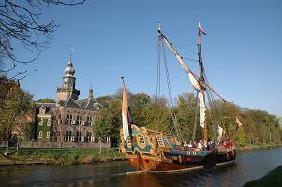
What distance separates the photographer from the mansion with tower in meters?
89.8

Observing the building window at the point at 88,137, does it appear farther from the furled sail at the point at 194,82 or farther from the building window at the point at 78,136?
the furled sail at the point at 194,82

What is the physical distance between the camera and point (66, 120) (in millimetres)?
92750

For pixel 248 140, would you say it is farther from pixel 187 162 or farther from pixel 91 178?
pixel 91 178

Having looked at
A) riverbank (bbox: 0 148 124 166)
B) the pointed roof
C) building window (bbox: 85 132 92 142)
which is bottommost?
riverbank (bbox: 0 148 124 166)

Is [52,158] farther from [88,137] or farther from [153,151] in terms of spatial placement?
[88,137]

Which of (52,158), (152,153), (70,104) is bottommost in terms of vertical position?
(52,158)

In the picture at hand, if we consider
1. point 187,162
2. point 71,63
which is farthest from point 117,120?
point 71,63

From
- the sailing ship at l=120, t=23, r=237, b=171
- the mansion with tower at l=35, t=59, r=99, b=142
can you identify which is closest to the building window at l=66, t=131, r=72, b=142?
the mansion with tower at l=35, t=59, r=99, b=142

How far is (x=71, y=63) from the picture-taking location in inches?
4469

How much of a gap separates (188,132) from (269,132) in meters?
86.2

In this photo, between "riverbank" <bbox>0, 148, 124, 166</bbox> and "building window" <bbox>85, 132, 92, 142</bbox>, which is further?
"building window" <bbox>85, 132, 92, 142</bbox>

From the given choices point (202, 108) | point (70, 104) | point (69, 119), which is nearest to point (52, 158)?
point (202, 108)

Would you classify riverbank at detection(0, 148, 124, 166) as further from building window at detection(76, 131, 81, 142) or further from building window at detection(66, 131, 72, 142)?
building window at detection(76, 131, 81, 142)

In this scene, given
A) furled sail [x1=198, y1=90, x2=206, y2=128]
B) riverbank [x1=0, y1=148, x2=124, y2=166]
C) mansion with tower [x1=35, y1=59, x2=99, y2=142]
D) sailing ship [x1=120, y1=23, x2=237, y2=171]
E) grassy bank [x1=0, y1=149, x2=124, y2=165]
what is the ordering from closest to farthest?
sailing ship [x1=120, y1=23, x2=237, y2=171] < riverbank [x1=0, y1=148, x2=124, y2=166] < grassy bank [x1=0, y1=149, x2=124, y2=165] < furled sail [x1=198, y1=90, x2=206, y2=128] < mansion with tower [x1=35, y1=59, x2=99, y2=142]
